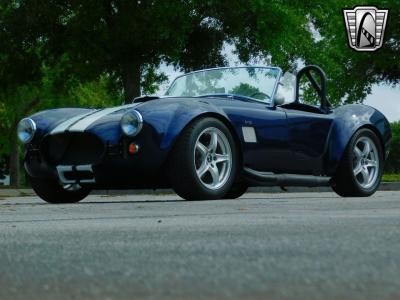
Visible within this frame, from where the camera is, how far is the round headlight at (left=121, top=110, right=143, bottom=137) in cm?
910

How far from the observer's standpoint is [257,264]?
359 cm

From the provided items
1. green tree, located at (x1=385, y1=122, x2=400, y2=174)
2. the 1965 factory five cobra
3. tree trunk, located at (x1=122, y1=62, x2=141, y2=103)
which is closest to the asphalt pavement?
the 1965 factory five cobra

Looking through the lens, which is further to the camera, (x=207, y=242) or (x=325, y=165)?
(x=325, y=165)

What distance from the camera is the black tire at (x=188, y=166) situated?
9211 mm

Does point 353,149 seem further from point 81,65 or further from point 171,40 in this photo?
point 81,65

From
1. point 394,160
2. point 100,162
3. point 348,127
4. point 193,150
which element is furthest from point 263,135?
point 394,160

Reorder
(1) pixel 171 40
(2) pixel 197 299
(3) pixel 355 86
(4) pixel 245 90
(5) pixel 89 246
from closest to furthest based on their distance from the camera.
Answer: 1. (2) pixel 197 299
2. (5) pixel 89 246
3. (4) pixel 245 90
4. (1) pixel 171 40
5. (3) pixel 355 86

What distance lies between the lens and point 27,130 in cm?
1019

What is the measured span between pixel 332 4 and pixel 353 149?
1621 centimetres

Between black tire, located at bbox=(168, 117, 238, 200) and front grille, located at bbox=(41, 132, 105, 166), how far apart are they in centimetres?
71

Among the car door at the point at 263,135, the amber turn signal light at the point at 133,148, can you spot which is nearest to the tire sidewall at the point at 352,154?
the car door at the point at 263,135

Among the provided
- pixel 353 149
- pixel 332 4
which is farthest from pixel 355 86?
pixel 353 149

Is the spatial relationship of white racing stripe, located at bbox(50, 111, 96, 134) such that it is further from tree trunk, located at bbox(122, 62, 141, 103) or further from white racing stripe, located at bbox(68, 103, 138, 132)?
tree trunk, located at bbox(122, 62, 141, 103)

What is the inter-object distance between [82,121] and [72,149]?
291 millimetres
